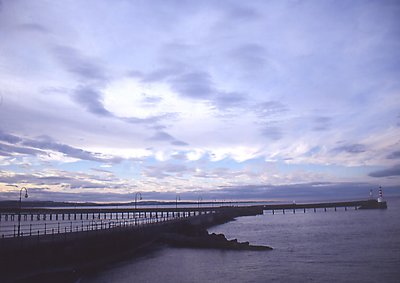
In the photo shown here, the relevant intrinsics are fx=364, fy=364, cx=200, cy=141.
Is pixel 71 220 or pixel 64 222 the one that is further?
pixel 71 220

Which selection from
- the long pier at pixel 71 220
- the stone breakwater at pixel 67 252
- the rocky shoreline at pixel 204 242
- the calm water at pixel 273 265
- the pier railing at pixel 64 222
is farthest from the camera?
the long pier at pixel 71 220

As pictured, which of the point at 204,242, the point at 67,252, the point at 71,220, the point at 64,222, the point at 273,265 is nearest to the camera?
the point at 67,252

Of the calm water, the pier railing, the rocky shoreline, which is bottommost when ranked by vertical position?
the calm water

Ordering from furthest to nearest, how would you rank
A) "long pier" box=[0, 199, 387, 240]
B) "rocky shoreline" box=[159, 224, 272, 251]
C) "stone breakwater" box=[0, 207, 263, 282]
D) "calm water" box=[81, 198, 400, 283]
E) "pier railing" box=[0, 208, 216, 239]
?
"long pier" box=[0, 199, 387, 240] < "pier railing" box=[0, 208, 216, 239] < "rocky shoreline" box=[159, 224, 272, 251] < "calm water" box=[81, 198, 400, 283] < "stone breakwater" box=[0, 207, 263, 282]

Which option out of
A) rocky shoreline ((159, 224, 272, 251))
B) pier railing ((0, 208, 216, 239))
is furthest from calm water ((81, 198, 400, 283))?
pier railing ((0, 208, 216, 239))

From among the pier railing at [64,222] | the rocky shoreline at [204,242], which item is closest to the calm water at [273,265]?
the rocky shoreline at [204,242]

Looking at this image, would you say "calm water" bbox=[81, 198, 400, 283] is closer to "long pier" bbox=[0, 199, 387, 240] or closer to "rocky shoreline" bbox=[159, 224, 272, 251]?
"rocky shoreline" bbox=[159, 224, 272, 251]

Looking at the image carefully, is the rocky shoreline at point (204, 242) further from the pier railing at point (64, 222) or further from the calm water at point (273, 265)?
the pier railing at point (64, 222)

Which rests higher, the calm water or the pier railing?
the pier railing

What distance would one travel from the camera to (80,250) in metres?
37.3

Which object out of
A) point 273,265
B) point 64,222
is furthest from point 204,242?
point 64,222

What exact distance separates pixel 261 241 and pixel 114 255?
26445 millimetres

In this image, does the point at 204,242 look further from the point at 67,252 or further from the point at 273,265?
the point at 67,252

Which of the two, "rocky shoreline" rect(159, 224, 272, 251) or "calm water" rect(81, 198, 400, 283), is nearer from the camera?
"calm water" rect(81, 198, 400, 283)
